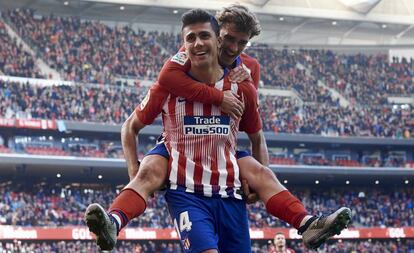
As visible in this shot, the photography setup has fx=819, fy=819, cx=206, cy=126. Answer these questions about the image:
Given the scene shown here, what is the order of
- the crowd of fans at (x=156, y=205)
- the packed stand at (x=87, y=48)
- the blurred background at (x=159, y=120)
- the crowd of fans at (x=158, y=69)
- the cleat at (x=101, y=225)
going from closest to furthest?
the cleat at (x=101, y=225), the crowd of fans at (x=156, y=205), the blurred background at (x=159, y=120), the crowd of fans at (x=158, y=69), the packed stand at (x=87, y=48)

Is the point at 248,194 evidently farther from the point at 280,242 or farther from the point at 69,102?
the point at 69,102

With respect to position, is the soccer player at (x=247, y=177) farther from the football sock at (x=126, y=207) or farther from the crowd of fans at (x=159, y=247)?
the crowd of fans at (x=159, y=247)

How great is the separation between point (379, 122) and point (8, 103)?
21.1 m

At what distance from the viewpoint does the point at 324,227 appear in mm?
4961

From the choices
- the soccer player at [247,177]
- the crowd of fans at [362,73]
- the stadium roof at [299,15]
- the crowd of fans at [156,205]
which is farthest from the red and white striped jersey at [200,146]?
the crowd of fans at [362,73]

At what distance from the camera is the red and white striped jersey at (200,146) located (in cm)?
538

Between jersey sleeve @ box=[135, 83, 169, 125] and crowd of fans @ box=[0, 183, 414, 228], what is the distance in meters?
27.0

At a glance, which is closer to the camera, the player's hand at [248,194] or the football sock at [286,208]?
the football sock at [286,208]

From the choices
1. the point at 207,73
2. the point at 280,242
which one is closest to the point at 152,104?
the point at 207,73

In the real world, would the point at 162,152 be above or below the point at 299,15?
below

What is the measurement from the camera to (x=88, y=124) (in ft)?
124

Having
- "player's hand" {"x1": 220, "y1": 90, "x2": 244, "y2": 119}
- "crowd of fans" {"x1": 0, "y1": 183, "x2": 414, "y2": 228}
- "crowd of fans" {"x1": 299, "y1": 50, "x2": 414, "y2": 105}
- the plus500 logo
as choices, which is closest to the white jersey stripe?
the plus500 logo

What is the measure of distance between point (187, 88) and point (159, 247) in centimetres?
3189

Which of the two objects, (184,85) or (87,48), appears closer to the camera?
(184,85)
